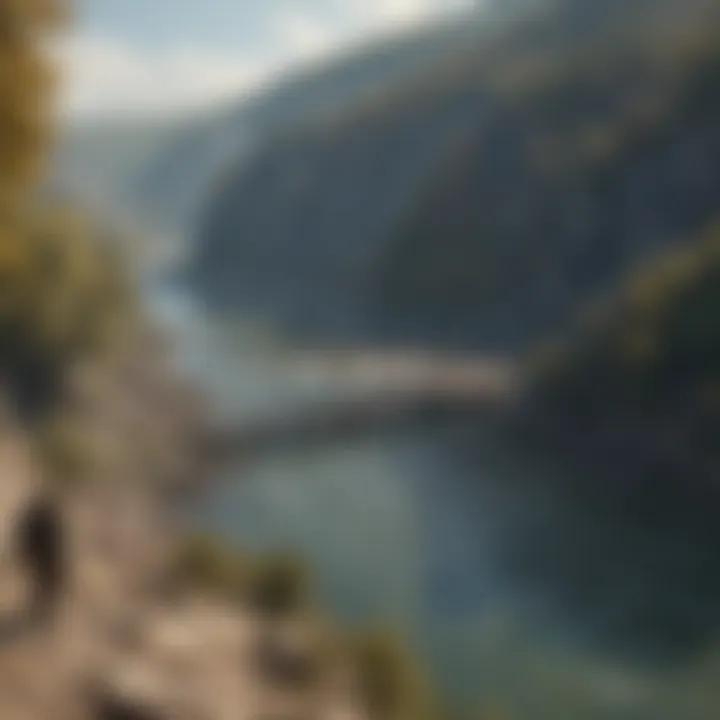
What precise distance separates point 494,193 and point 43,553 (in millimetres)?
66373

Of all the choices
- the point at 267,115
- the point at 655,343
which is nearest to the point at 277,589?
the point at 655,343

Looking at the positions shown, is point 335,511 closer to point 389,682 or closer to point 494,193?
point 389,682

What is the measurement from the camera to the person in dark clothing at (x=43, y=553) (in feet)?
35.3

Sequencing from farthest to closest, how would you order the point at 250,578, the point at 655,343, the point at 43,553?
the point at 655,343, the point at 250,578, the point at 43,553

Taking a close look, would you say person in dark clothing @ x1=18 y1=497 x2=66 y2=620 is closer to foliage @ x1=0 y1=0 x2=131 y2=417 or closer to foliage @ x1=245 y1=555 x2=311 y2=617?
foliage @ x1=245 y1=555 x2=311 y2=617

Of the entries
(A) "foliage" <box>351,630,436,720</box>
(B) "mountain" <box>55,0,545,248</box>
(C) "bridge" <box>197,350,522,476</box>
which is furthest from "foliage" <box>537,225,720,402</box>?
(B) "mountain" <box>55,0,545,248</box>

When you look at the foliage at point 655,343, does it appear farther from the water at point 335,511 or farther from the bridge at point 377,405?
the water at point 335,511

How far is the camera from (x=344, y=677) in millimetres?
15805

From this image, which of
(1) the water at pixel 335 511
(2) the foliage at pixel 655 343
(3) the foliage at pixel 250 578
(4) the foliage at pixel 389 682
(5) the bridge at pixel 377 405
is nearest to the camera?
(4) the foliage at pixel 389 682

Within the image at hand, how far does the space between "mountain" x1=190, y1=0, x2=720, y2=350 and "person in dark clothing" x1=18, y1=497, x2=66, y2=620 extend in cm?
4520

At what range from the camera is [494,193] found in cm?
7481

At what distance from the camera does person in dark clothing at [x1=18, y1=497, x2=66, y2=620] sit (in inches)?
423

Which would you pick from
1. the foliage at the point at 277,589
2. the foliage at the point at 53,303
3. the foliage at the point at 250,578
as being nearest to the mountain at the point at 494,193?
the foliage at the point at 53,303

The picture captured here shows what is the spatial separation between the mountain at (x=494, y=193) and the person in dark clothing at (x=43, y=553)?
148ft
